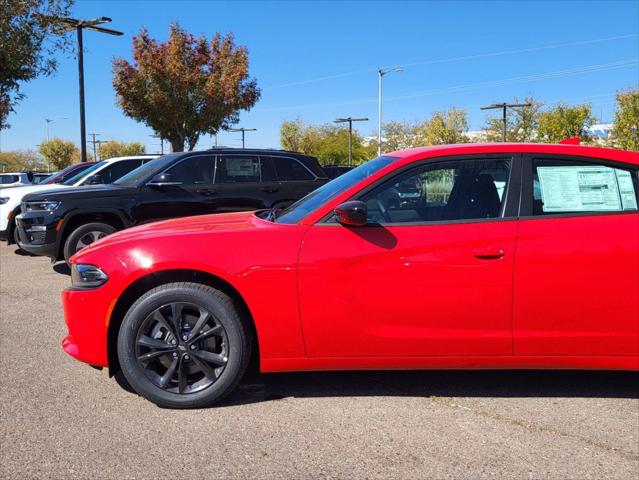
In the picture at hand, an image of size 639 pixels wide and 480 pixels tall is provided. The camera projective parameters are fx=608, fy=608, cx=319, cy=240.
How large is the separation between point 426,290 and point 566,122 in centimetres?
3653

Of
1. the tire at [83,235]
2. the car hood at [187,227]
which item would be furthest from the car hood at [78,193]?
the car hood at [187,227]

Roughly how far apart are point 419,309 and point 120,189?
230 inches

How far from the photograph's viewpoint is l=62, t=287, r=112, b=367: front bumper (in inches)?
145

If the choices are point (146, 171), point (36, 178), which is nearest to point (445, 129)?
point (36, 178)

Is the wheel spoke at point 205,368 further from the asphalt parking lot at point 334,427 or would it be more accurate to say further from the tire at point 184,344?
the asphalt parking lot at point 334,427

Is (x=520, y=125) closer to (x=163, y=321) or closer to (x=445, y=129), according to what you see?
(x=445, y=129)

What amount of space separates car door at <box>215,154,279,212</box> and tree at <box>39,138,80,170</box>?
259 feet

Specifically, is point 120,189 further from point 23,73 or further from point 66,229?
point 23,73

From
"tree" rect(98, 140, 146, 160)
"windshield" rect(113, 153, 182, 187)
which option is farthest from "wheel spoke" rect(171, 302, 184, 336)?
"tree" rect(98, 140, 146, 160)

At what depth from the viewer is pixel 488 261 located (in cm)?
357

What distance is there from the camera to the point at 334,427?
3.46 meters

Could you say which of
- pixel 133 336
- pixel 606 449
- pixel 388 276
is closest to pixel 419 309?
pixel 388 276

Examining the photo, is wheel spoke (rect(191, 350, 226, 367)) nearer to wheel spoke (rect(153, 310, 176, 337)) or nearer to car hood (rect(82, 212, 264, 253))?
wheel spoke (rect(153, 310, 176, 337))

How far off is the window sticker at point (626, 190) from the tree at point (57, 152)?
85.1 m
